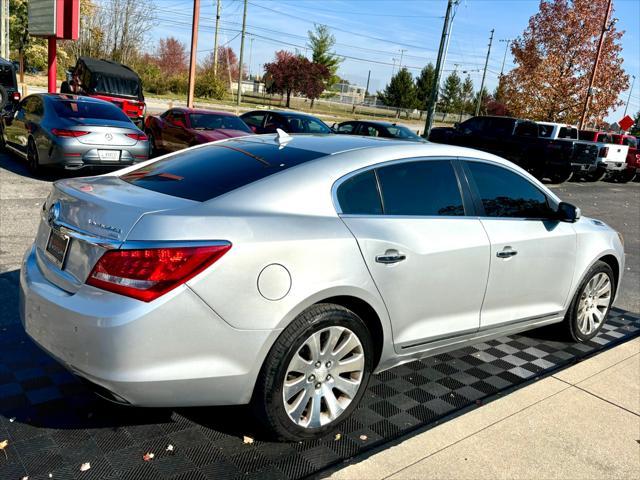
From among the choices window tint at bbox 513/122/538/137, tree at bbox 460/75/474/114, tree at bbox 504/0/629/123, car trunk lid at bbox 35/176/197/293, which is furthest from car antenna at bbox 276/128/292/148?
tree at bbox 460/75/474/114

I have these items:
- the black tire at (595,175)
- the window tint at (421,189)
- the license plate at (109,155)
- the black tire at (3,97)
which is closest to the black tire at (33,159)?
the license plate at (109,155)

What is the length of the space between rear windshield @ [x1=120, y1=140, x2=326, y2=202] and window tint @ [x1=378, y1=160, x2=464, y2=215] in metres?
0.45

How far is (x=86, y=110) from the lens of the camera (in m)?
10.1

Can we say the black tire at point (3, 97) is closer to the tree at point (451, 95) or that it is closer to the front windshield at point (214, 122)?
the front windshield at point (214, 122)

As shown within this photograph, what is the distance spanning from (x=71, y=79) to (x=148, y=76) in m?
24.7

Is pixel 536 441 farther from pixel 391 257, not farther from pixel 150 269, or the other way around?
pixel 150 269

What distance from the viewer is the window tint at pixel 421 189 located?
3.44 m

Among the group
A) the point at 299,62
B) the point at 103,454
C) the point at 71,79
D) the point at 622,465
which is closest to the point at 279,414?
the point at 103,454

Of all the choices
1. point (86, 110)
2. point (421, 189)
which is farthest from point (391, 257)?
point (86, 110)

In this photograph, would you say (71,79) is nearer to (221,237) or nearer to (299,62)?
(221,237)

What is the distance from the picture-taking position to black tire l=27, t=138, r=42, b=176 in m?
9.93

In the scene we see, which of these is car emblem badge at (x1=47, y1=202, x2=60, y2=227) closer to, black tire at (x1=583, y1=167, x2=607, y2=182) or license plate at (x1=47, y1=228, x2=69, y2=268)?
license plate at (x1=47, y1=228, x2=69, y2=268)

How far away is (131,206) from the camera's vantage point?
110 inches

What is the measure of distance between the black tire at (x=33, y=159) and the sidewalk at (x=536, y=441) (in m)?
8.74
